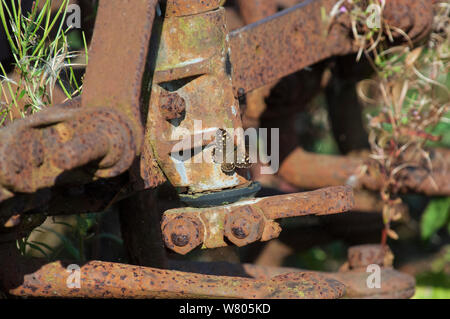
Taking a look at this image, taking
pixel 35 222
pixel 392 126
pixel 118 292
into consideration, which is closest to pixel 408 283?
pixel 392 126

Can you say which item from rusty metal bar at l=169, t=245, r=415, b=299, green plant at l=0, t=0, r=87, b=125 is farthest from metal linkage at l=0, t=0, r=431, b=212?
rusty metal bar at l=169, t=245, r=415, b=299

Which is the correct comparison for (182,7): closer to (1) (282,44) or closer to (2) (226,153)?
(2) (226,153)

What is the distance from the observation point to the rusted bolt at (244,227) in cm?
150

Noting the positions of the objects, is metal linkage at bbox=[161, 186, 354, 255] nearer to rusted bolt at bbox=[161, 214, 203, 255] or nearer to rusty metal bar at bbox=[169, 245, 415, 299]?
rusted bolt at bbox=[161, 214, 203, 255]

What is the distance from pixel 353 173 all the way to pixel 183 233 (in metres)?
1.70

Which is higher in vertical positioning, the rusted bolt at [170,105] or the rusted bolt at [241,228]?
the rusted bolt at [170,105]

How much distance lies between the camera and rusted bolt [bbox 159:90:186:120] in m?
1.54

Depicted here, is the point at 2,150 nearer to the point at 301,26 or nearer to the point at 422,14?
the point at 301,26

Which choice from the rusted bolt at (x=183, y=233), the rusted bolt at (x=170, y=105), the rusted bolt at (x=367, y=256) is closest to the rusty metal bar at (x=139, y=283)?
the rusted bolt at (x=183, y=233)

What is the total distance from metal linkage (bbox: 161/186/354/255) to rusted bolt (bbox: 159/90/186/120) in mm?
245

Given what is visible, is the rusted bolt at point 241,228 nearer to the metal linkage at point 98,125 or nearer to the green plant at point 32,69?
the metal linkage at point 98,125

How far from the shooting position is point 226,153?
1.59m

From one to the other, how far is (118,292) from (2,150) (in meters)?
0.54

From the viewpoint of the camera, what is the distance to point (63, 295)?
1519 mm
